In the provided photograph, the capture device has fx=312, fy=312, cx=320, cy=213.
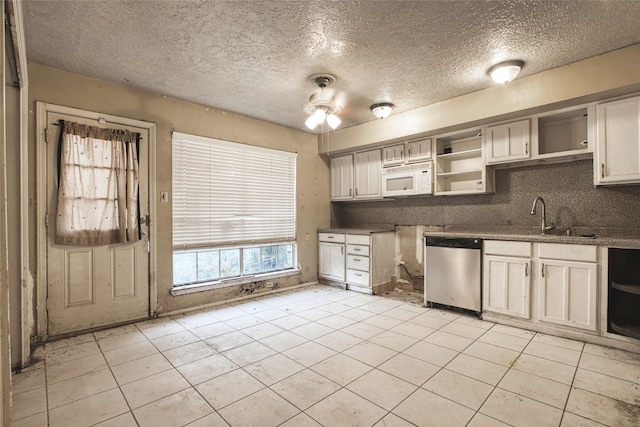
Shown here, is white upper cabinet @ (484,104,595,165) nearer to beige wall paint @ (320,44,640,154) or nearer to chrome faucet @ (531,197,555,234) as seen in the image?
beige wall paint @ (320,44,640,154)

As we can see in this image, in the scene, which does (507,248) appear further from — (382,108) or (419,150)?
(382,108)

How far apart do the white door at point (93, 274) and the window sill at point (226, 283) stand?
0.39m

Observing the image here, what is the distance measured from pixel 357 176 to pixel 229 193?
2.16 meters

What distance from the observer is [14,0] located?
5.96ft

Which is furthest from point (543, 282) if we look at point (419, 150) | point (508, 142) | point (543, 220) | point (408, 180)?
point (419, 150)

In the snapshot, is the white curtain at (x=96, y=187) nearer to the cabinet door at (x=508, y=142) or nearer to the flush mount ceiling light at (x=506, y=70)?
the flush mount ceiling light at (x=506, y=70)

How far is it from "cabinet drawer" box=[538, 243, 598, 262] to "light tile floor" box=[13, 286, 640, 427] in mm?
794

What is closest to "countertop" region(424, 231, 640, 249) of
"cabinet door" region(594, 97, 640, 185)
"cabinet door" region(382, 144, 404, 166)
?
"cabinet door" region(594, 97, 640, 185)

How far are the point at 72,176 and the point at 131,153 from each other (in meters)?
0.60

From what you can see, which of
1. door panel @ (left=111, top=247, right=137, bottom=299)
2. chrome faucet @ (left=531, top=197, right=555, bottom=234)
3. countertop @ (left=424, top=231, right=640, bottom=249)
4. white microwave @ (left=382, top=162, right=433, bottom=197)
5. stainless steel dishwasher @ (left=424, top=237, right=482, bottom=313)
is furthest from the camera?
white microwave @ (left=382, top=162, right=433, bottom=197)

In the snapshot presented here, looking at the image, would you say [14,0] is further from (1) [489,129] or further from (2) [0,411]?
(1) [489,129]

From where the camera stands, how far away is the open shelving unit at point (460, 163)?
4070mm

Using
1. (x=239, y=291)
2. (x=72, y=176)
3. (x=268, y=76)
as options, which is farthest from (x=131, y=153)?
(x=239, y=291)

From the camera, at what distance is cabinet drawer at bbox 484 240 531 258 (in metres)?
3.28
